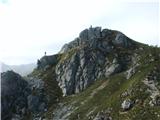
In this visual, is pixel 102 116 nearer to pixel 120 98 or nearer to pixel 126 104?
pixel 126 104

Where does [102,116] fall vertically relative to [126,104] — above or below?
below

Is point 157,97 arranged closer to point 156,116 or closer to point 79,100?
point 156,116

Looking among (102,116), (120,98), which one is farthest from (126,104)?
(102,116)

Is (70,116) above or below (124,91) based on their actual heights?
below

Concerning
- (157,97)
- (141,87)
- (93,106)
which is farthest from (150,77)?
(93,106)

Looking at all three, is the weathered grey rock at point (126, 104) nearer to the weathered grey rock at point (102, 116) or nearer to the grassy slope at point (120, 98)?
the grassy slope at point (120, 98)

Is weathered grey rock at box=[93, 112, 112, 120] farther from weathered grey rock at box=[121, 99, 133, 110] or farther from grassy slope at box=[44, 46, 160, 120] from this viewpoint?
weathered grey rock at box=[121, 99, 133, 110]

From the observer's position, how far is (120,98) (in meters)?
167

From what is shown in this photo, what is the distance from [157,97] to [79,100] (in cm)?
5415

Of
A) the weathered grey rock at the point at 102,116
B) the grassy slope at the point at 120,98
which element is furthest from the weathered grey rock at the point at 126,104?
the weathered grey rock at the point at 102,116

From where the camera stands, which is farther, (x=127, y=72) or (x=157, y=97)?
(x=127, y=72)

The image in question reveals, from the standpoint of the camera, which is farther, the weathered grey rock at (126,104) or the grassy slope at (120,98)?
the weathered grey rock at (126,104)

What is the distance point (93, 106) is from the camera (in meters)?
178

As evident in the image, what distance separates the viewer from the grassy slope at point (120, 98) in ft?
491
